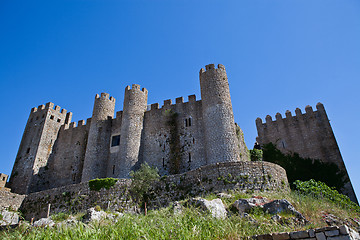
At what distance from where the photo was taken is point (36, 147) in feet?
98.6

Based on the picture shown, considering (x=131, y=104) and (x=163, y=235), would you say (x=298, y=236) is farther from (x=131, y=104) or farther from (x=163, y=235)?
(x=131, y=104)

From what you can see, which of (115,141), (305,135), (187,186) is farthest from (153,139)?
(305,135)

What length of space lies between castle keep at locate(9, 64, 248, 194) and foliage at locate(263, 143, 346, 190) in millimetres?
4808

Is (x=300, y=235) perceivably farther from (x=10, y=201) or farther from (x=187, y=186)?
(x=10, y=201)

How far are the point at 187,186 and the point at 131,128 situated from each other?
10.1 meters

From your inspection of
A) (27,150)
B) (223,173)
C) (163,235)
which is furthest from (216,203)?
(27,150)

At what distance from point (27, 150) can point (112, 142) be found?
422 inches

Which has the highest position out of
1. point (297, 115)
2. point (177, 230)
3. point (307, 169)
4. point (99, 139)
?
point (297, 115)

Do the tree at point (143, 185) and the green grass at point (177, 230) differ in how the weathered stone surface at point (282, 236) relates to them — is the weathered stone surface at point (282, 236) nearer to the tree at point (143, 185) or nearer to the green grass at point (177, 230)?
the green grass at point (177, 230)

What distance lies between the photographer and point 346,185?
24172mm

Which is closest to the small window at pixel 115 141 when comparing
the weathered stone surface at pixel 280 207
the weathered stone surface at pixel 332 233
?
the weathered stone surface at pixel 280 207

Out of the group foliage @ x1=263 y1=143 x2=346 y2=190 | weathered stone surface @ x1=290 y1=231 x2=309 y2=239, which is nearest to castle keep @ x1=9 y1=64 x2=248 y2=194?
foliage @ x1=263 y1=143 x2=346 y2=190

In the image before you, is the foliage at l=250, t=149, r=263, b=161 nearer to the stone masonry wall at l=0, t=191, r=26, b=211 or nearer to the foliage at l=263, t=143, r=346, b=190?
the foliage at l=263, t=143, r=346, b=190

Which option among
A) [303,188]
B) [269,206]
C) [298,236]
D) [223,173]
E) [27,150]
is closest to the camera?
[298,236]
